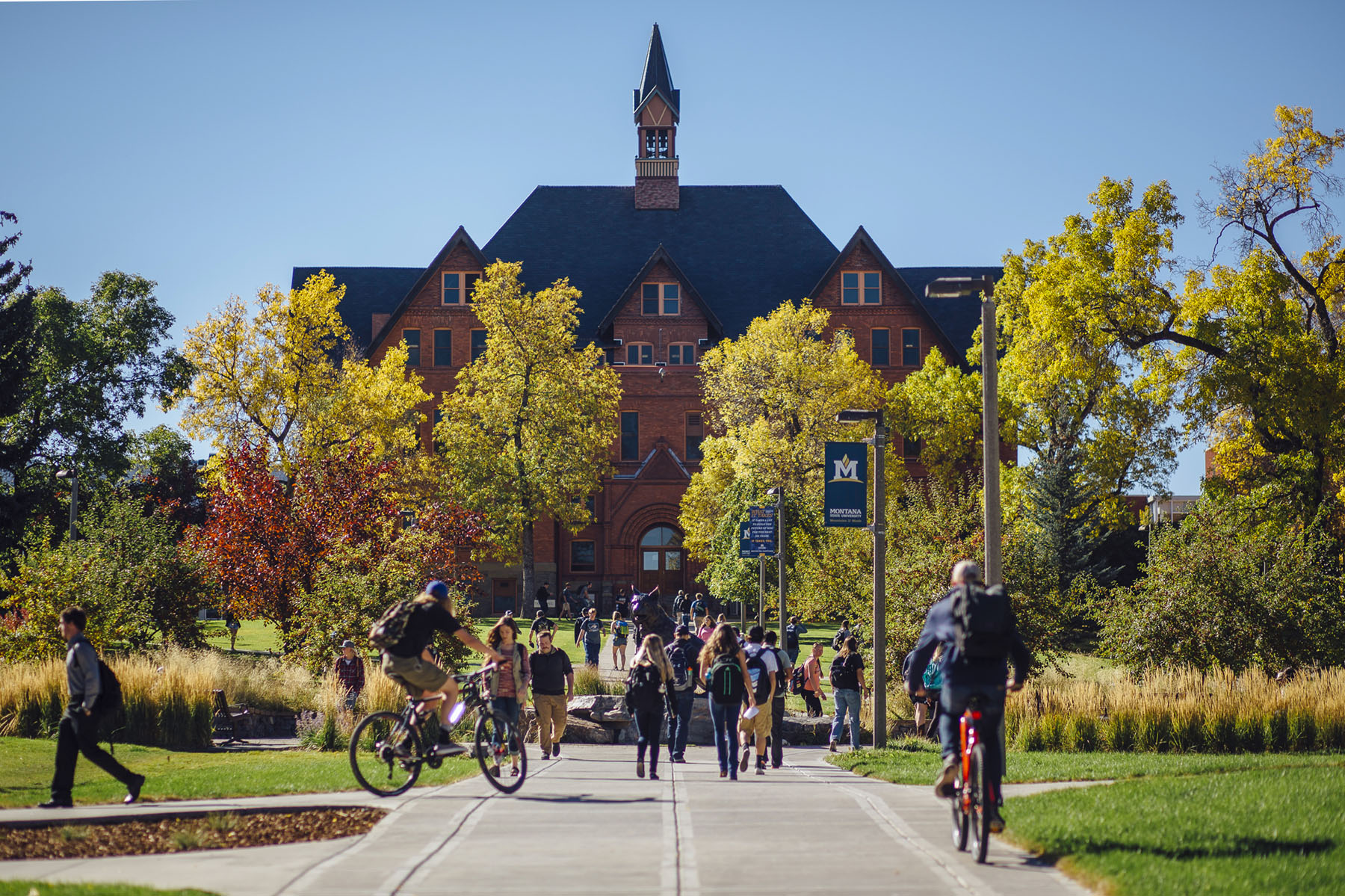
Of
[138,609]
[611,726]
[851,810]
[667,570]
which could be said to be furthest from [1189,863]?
→ [667,570]

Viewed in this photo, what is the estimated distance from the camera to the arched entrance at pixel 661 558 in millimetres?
56844

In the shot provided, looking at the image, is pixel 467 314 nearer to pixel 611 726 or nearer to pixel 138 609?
pixel 138 609

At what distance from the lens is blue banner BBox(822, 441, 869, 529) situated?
2123cm

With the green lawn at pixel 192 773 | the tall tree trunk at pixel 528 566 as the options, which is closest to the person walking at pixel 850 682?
the green lawn at pixel 192 773

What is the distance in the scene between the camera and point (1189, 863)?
7902mm

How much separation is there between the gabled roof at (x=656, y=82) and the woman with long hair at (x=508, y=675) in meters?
54.8

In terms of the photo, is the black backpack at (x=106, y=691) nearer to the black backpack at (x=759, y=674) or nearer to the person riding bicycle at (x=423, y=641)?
the person riding bicycle at (x=423, y=641)

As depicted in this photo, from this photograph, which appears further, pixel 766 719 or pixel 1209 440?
pixel 1209 440

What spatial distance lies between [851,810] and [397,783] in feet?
14.8

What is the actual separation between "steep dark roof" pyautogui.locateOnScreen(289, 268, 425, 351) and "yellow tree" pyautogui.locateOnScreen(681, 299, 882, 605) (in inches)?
909

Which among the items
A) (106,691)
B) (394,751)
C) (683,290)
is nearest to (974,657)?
(394,751)

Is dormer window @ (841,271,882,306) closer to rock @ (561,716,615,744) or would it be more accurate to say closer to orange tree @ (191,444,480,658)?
orange tree @ (191,444,480,658)

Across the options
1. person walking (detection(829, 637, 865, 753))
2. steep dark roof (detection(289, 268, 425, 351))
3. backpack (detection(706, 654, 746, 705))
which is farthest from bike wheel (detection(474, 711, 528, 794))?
steep dark roof (detection(289, 268, 425, 351))

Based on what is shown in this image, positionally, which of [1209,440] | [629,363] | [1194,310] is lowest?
[1209,440]
